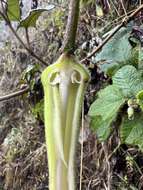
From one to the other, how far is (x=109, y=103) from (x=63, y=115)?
320 mm

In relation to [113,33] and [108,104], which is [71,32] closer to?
[108,104]

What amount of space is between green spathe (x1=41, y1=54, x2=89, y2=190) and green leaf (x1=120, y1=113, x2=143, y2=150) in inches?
12.4

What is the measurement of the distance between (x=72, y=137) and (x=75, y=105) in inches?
1.3

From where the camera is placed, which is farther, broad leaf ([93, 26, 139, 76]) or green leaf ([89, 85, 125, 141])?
broad leaf ([93, 26, 139, 76])

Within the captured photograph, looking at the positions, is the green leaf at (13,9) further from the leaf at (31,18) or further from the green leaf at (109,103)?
the green leaf at (109,103)

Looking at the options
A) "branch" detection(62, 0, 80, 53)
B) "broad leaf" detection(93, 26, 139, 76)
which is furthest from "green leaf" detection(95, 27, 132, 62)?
"branch" detection(62, 0, 80, 53)

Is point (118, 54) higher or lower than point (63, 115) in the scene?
higher

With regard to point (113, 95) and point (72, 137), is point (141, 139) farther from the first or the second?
point (72, 137)

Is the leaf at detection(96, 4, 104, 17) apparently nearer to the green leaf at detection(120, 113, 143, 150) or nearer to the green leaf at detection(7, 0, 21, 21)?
the green leaf at detection(7, 0, 21, 21)

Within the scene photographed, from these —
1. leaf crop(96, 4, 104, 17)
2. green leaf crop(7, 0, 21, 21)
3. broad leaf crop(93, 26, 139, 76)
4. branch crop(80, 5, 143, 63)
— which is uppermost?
leaf crop(96, 4, 104, 17)

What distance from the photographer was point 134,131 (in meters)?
0.75

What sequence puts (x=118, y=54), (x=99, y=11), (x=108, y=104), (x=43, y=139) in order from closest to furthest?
1. (x=108, y=104)
2. (x=118, y=54)
3. (x=99, y=11)
4. (x=43, y=139)

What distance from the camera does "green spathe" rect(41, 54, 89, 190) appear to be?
1.36 ft

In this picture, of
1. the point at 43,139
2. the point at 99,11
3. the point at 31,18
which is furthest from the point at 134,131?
the point at 43,139
